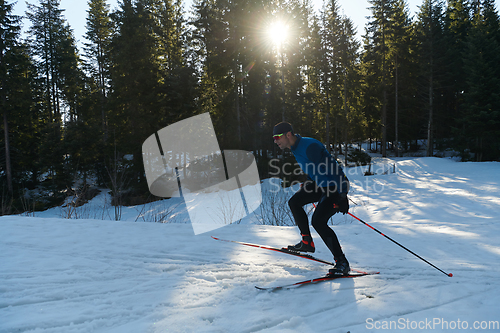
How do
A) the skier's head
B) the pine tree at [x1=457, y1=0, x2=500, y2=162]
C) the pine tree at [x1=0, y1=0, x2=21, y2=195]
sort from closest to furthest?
the skier's head → the pine tree at [x1=0, y1=0, x2=21, y2=195] → the pine tree at [x1=457, y1=0, x2=500, y2=162]

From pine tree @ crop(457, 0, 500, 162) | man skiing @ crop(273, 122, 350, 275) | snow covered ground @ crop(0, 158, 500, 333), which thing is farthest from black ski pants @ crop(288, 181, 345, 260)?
pine tree @ crop(457, 0, 500, 162)

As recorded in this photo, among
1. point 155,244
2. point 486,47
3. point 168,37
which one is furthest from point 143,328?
point 486,47

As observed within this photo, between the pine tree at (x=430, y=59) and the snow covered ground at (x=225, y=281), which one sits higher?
the pine tree at (x=430, y=59)

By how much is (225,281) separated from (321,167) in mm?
1859

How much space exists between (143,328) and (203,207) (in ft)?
45.7

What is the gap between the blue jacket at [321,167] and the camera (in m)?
3.31

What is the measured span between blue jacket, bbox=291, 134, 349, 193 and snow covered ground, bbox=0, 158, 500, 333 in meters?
1.20

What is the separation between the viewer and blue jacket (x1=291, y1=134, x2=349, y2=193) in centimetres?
331

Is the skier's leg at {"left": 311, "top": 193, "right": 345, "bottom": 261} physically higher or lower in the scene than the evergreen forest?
lower

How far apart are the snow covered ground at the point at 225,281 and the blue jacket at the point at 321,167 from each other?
1.20 meters

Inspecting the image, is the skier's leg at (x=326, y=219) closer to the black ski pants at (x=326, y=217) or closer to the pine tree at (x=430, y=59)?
the black ski pants at (x=326, y=217)

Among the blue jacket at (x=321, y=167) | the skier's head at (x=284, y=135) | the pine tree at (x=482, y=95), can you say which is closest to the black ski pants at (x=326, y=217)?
the blue jacket at (x=321, y=167)

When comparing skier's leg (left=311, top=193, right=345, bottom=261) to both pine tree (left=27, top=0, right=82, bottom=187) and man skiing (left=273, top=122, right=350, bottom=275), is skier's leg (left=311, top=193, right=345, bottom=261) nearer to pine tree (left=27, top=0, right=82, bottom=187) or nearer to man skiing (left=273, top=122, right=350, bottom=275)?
man skiing (left=273, top=122, right=350, bottom=275)

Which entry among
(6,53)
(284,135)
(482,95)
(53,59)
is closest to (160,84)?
(6,53)
